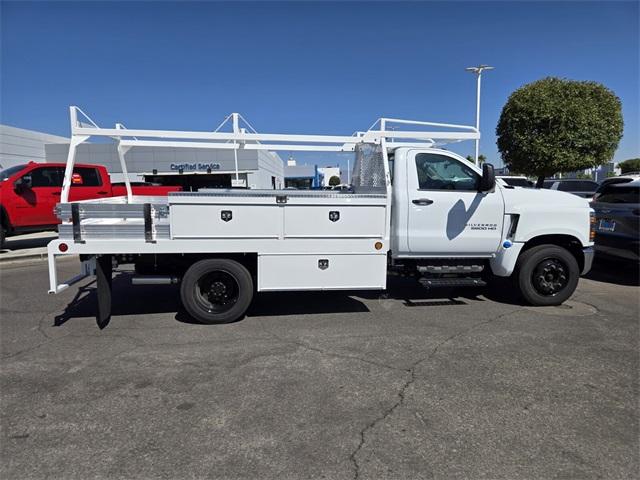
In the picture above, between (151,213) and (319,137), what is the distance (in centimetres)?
240

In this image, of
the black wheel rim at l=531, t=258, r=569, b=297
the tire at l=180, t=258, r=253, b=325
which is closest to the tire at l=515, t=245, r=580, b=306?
the black wheel rim at l=531, t=258, r=569, b=297

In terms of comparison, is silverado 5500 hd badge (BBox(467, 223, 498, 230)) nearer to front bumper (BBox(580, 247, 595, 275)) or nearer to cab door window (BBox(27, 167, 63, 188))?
front bumper (BBox(580, 247, 595, 275))

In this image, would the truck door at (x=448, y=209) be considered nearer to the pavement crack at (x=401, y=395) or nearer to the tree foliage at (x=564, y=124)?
the pavement crack at (x=401, y=395)

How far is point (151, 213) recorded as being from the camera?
502cm

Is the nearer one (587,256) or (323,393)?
(323,393)

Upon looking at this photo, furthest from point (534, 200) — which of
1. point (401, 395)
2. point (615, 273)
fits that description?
point (615, 273)

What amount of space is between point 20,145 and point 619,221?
1697 inches

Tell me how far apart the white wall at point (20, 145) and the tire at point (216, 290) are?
36449 millimetres

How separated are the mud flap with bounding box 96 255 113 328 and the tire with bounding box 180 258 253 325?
0.87 m

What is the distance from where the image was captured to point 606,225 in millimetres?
8078

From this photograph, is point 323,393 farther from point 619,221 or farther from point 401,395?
point 619,221

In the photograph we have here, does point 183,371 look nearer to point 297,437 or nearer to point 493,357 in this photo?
point 297,437

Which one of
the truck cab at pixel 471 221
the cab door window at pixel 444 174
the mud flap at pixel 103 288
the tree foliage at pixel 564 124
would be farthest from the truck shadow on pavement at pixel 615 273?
the tree foliage at pixel 564 124

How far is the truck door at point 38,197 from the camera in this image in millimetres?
11016
